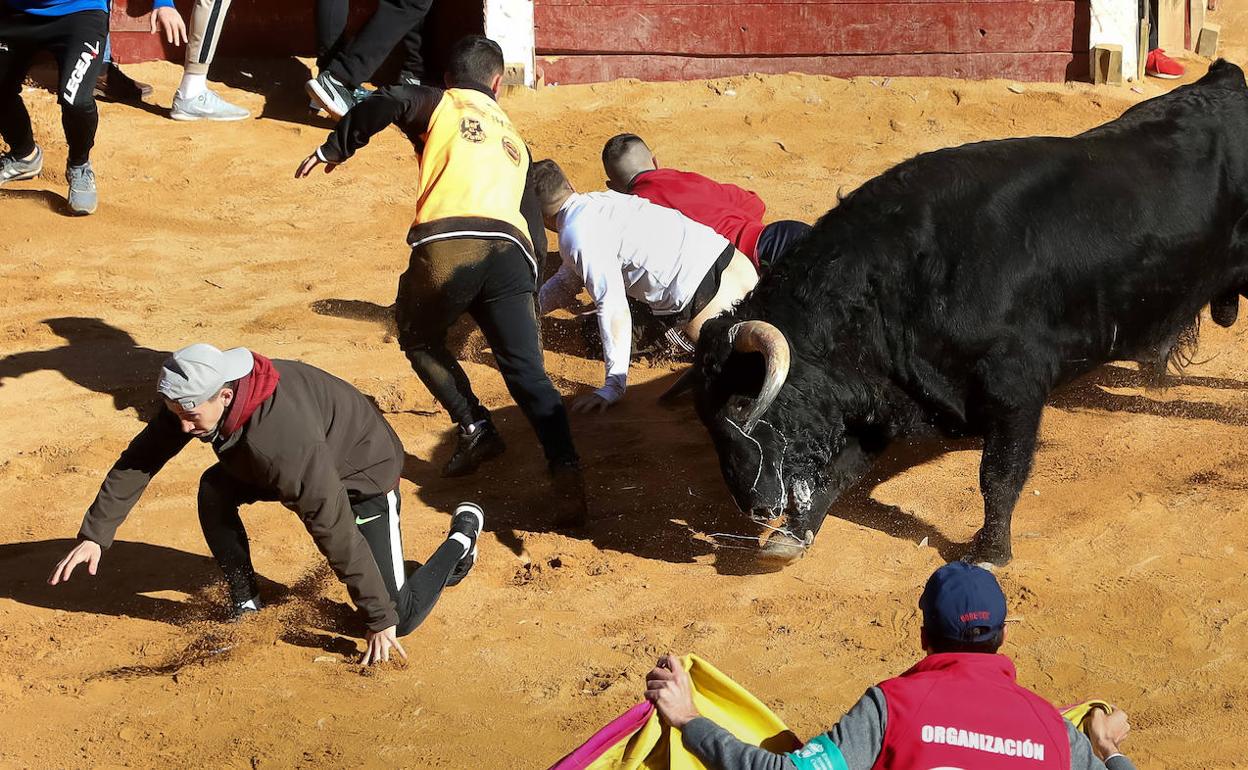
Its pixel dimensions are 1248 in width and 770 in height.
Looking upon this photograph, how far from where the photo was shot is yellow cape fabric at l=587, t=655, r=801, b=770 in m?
3.35

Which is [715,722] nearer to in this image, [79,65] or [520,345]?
[520,345]

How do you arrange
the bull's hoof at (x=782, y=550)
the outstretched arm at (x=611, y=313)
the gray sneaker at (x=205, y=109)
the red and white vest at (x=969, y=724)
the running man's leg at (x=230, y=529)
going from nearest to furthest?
the red and white vest at (x=969, y=724) < the running man's leg at (x=230, y=529) < the bull's hoof at (x=782, y=550) < the outstretched arm at (x=611, y=313) < the gray sneaker at (x=205, y=109)

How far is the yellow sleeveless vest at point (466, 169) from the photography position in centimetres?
566

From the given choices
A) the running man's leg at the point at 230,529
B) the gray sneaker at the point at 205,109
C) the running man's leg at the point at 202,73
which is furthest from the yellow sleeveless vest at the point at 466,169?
the gray sneaker at the point at 205,109

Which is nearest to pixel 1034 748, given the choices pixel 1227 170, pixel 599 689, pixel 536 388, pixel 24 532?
pixel 599 689

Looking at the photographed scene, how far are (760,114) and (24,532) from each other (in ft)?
21.0

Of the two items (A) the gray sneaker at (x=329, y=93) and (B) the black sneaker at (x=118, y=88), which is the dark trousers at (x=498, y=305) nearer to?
(A) the gray sneaker at (x=329, y=93)

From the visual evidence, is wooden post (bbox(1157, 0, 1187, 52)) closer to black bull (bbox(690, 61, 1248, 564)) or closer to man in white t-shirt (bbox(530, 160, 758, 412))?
man in white t-shirt (bbox(530, 160, 758, 412))

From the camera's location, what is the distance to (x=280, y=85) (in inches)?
428

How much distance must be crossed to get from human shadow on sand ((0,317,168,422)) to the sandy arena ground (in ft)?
0.07

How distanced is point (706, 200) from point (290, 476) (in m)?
3.77

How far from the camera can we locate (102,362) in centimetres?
749

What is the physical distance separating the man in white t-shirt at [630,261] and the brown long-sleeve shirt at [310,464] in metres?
1.82

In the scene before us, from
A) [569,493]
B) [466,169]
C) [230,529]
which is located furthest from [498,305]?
[230,529]
